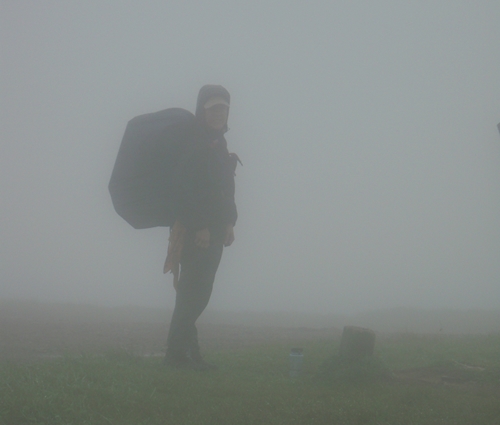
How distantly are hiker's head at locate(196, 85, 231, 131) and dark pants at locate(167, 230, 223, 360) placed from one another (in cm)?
115

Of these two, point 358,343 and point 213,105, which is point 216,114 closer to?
point 213,105

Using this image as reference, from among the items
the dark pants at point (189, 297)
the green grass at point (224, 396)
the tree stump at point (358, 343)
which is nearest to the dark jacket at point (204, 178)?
the dark pants at point (189, 297)

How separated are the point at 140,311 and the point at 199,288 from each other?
13.4 meters

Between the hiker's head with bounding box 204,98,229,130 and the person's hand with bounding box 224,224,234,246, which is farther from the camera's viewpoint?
the person's hand with bounding box 224,224,234,246

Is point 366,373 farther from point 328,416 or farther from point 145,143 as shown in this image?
point 145,143

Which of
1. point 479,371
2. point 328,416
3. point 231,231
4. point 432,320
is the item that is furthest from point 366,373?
Answer: point 432,320

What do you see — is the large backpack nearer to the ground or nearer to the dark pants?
the dark pants

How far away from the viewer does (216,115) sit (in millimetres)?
5613

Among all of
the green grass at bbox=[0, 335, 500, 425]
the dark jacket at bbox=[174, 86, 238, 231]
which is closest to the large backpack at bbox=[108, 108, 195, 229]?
the dark jacket at bbox=[174, 86, 238, 231]

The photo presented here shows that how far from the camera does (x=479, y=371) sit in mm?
5016

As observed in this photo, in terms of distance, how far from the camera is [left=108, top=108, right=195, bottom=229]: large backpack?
5184 mm

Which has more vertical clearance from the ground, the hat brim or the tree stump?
the hat brim

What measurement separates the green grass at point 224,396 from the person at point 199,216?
0.42 metres

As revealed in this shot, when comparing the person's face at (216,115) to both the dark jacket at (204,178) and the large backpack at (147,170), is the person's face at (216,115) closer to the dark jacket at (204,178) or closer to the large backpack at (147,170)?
the dark jacket at (204,178)
